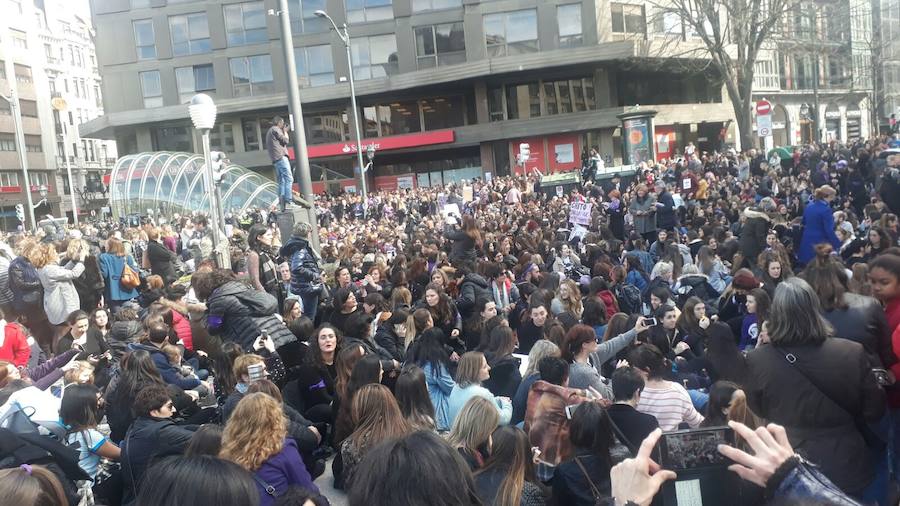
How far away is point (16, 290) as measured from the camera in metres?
9.00

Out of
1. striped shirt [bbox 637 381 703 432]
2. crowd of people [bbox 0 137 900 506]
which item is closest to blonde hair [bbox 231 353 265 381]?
crowd of people [bbox 0 137 900 506]

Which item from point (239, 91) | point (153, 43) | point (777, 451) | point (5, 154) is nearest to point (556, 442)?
point (777, 451)

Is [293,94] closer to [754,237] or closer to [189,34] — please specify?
[754,237]

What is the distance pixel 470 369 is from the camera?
5516mm

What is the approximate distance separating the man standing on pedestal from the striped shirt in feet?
31.7

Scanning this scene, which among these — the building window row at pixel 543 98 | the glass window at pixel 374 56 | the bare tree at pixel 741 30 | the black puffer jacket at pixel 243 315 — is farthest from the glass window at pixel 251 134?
the black puffer jacket at pixel 243 315

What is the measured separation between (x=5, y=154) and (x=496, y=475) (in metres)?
70.3

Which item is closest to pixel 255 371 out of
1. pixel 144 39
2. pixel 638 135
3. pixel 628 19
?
pixel 638 135

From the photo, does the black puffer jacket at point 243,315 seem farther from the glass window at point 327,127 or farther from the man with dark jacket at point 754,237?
the glass window at point 327,127

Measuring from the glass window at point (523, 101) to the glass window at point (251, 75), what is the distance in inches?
581

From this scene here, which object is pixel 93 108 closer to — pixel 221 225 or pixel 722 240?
pixel 221 225

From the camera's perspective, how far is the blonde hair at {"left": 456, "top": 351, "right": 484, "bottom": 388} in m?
5.52

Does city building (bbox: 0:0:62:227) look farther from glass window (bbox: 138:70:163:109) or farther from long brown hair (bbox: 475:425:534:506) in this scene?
long brown hair (bbox: 475:425:534:506)

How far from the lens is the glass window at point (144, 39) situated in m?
46.7
